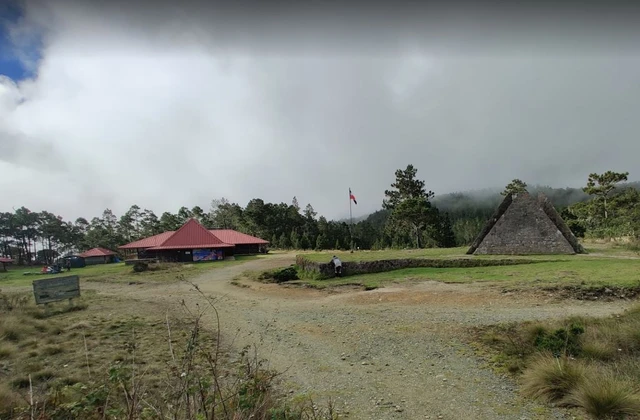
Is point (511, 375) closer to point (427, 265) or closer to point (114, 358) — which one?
point (114, 358)

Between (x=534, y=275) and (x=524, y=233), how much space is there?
318 inches

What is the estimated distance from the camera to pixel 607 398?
3824mm

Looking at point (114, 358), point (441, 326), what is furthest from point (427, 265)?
point (114, 358)

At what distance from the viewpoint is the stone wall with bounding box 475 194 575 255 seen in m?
19.0

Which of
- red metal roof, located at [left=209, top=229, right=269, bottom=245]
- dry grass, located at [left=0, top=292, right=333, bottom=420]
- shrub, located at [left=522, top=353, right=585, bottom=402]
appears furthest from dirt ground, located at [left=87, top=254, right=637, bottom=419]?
red metal roof, located at [left=209, top=229, right=269, bottom=245]

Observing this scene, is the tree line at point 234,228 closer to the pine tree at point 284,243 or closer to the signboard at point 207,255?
the pine tree at point 284,243

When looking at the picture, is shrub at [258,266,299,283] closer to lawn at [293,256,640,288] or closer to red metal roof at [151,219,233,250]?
lawn at [293,256,640,288]

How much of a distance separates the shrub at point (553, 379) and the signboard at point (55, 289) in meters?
15.9

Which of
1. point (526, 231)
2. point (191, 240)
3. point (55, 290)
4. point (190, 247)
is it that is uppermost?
point (191, 240)

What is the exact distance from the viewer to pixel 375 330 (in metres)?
8.02

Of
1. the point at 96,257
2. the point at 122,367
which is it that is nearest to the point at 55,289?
the point at 122,367

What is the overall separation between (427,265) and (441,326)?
10566 millimetres

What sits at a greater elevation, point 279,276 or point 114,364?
point 114,364

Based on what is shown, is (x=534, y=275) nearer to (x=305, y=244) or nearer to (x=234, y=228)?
(x=305, y=244)
